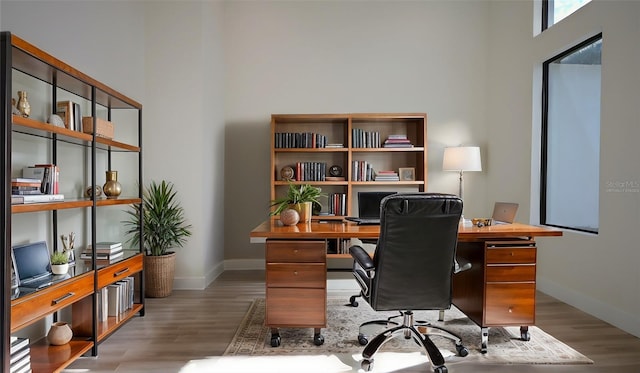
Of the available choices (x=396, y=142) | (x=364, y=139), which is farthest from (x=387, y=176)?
(x=364, y=139)

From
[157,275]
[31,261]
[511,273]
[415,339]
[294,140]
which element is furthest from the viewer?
[294,140]

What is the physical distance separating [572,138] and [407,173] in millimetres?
1785

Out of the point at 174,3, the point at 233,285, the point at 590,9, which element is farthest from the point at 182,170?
the point at 590,9

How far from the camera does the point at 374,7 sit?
16.9 ft

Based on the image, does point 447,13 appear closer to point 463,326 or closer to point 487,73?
point 487,73

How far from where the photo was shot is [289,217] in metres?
2.88

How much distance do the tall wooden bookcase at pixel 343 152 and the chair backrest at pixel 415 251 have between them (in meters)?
2.26

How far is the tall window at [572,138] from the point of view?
352 cm

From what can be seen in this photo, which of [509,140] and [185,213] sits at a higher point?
[509,140]

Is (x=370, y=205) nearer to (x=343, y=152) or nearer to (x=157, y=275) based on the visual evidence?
(x=343, y=152)

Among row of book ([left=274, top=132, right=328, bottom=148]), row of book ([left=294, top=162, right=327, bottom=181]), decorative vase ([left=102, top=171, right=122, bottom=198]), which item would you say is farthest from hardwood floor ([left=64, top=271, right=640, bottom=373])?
row of book ([left=274, top=132, right=328, bottom=148])

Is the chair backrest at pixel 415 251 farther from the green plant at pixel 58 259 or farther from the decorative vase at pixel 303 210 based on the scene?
the green plant at pixel 58 259

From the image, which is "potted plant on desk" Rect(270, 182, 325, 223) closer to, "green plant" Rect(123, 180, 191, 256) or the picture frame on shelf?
"green plant" Rect(123, 180, 191, 256)

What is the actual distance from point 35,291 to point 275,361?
1410 millimetres
